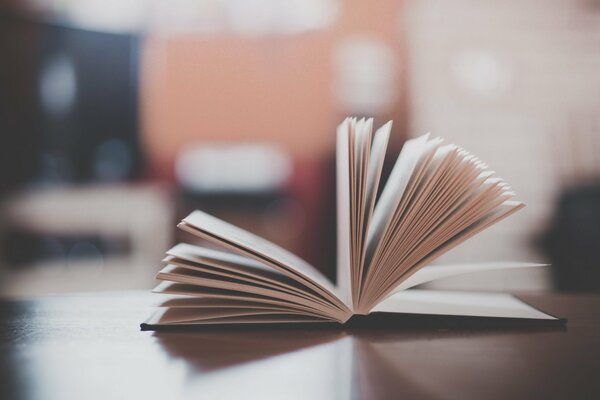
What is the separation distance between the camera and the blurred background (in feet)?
8.23

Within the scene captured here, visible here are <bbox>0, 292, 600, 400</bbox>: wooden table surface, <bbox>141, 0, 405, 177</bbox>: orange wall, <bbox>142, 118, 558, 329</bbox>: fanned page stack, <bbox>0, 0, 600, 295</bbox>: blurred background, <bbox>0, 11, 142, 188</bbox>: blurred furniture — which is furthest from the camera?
<bbox>141, 0, 405, 177</bbox>: orange wall

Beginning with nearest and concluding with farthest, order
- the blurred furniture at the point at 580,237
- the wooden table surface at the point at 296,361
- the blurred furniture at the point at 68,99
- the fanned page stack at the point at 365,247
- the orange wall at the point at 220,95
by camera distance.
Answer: the wooden table surface at the point at 296,361 < the fanned page stack at the point at 365,247 < the blurred furniture at the point at 580,237 < the blurred furniture at the point at 68,99 < the orange wall at the point at 220,95

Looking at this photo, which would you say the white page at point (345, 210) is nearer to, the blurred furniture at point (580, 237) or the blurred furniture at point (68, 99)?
the blurred furniture at point (580, 237)

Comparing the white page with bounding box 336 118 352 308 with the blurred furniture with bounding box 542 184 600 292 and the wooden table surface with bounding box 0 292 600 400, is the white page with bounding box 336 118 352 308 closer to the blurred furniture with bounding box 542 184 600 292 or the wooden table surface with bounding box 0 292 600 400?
the wooden table surface with bounding box 0 292 600 400

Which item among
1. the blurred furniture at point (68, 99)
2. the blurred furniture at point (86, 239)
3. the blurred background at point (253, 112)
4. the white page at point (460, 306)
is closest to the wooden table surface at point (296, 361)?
the white page at point (460, 306)

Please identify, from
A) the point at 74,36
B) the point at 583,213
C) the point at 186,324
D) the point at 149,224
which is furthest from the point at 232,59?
the point at 186,324

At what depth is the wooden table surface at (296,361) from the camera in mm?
385

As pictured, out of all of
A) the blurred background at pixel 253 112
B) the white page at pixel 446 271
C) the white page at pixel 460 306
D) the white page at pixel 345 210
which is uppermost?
the blurred background at pixel 253 112

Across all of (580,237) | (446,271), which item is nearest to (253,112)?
(580,237)

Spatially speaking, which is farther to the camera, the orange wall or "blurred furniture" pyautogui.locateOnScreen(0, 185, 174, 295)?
the orange wall

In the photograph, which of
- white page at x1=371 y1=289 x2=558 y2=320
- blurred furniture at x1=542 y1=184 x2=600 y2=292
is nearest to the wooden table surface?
white page at x1=371 y1=289 x2=558 y2=320

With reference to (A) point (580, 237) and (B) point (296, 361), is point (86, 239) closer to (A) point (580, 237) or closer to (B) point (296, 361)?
(A) point (580, 237)

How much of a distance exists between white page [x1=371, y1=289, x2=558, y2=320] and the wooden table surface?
0.02 metres

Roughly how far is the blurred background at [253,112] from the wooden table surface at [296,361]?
1.93m
